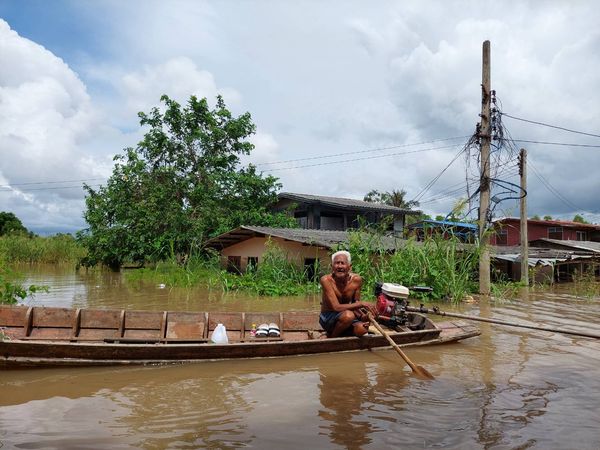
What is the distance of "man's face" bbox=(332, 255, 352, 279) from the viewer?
6.55 metres

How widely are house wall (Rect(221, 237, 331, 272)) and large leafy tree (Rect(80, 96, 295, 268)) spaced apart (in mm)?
1685

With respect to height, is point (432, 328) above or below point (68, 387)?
above

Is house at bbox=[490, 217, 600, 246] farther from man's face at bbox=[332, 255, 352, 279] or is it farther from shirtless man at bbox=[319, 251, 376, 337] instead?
man's face at bbox=[332, 255, 352, 279]

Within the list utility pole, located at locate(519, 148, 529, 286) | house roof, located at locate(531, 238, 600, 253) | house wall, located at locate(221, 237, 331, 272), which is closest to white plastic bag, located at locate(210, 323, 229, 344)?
house wall, located at locate(221, 237, 331, 272)

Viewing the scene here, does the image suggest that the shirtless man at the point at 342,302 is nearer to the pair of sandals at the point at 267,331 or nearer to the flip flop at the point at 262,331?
the pair of sandals at the point at 267,331

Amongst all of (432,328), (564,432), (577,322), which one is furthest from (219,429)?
(577,322)

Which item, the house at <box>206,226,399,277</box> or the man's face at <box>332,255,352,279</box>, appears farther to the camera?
the house at <box>206,226,399,277</box>

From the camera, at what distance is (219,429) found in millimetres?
4160

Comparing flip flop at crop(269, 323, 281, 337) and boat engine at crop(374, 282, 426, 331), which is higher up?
boat engine at crop(374, 282, 426, 331)

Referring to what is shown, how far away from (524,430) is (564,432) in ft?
1.12

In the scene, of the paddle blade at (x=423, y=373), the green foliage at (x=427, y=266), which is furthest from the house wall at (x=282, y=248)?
the paddle blade at (x=423, y=373)

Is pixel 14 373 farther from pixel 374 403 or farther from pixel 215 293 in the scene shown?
pixel 215 293

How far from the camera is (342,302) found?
683cm

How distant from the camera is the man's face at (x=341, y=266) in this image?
6.55 metres
